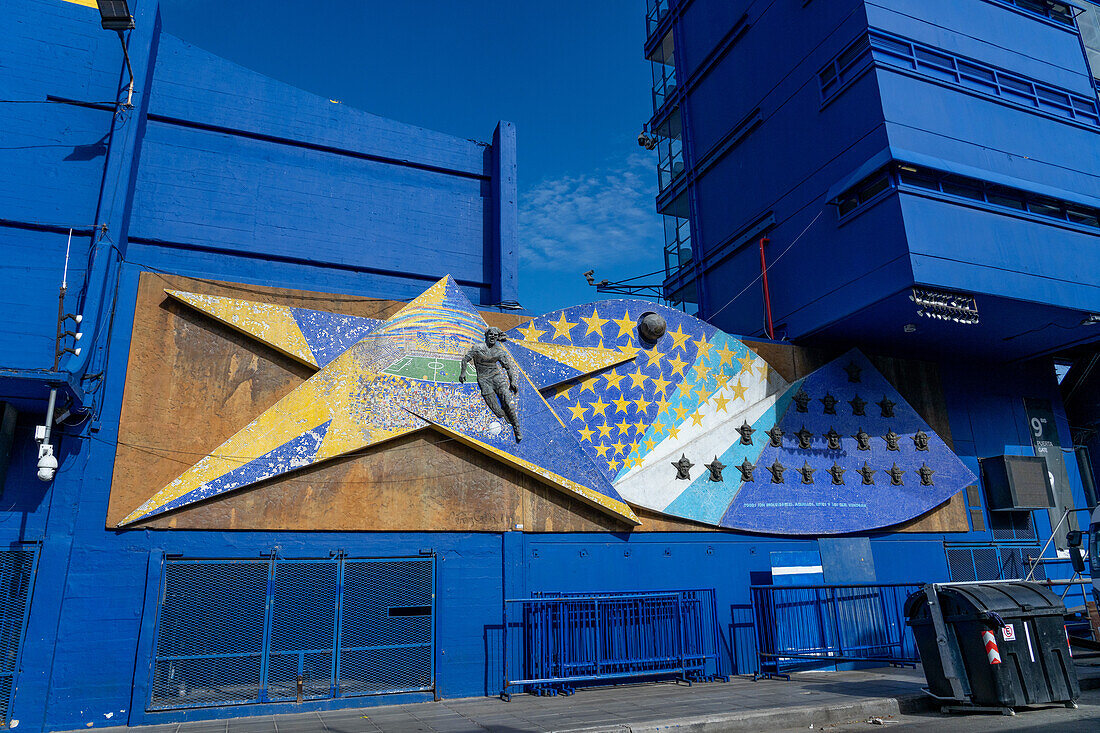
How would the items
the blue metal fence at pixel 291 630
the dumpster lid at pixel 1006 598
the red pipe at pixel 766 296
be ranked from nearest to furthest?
the dumpster lid at pixel 1006 598 → the blue metal fence at pixel 291 630 → the red pipe at pixel 766 296

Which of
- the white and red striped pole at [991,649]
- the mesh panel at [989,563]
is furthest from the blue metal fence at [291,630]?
the mesh panel at [989,563]

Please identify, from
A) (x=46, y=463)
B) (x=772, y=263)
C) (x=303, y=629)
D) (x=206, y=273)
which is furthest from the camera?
(x=772, y=263)

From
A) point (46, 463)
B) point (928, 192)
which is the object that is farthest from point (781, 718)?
point (928, 192)

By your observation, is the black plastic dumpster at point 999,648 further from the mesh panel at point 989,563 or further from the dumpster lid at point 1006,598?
the mesh panel at point 989,563

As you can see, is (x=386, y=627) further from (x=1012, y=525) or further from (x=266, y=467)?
(x=1012, y=525)

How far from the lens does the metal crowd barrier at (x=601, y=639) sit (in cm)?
1327

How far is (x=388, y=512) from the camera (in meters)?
13.4

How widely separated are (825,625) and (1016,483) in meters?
8.37

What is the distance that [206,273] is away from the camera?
633 inches

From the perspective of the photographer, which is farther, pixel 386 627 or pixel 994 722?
pixel 386 627

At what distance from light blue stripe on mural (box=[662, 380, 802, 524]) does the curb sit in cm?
534

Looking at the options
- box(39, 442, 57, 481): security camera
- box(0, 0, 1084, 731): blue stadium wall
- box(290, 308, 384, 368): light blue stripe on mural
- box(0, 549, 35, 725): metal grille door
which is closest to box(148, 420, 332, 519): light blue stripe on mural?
box(0, 0, 1084, 731): blue stadium wall

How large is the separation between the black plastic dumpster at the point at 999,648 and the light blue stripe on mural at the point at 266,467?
10.6 meters

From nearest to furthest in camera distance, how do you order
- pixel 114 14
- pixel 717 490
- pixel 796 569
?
pixel 114 14, pixel 796 569, pixel 717 490
